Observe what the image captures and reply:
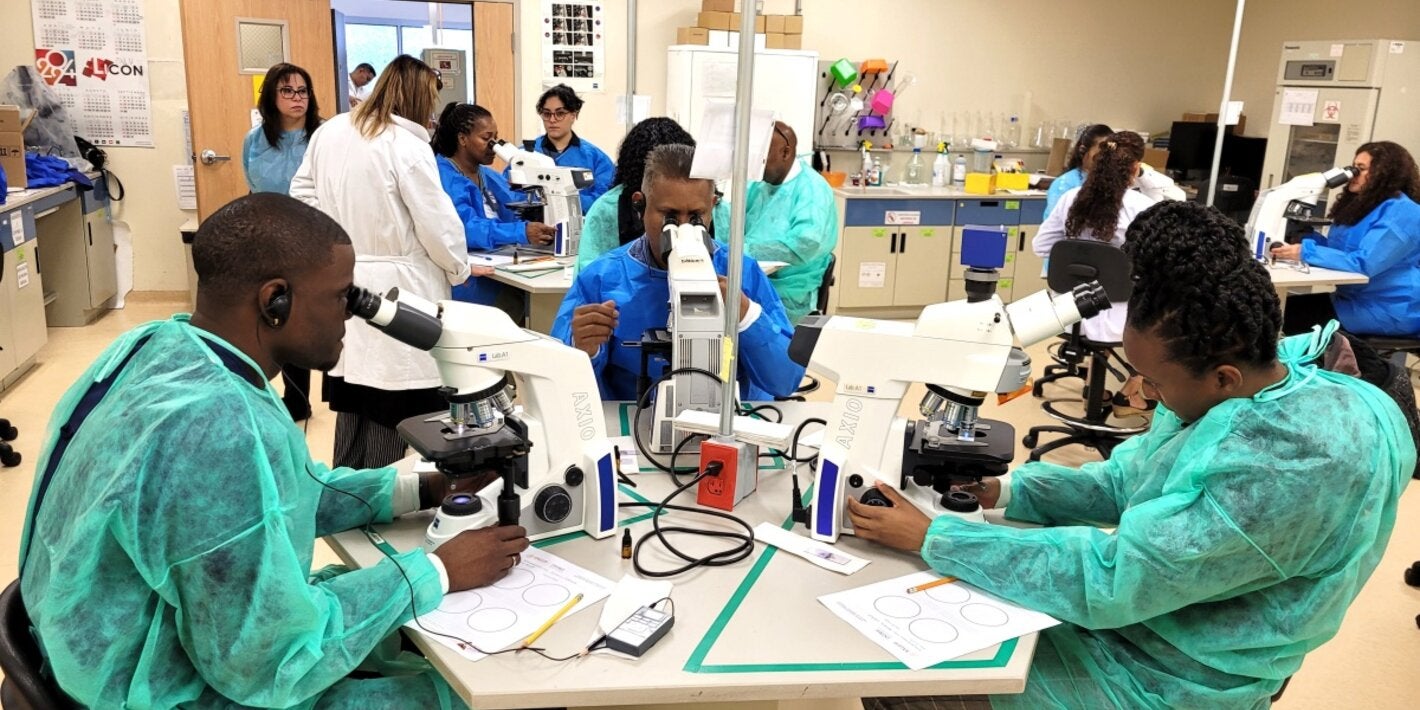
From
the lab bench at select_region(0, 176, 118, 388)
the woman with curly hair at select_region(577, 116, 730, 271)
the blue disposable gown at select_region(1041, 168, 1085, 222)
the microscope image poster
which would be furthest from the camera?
the microscope image poster

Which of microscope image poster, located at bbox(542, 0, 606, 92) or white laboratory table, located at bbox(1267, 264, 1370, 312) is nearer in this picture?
white laboratory table, located at bbox(1267, 264, 1370, 312)

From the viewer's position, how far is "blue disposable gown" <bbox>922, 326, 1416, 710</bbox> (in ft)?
4.23

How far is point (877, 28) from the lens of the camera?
6.45 metres

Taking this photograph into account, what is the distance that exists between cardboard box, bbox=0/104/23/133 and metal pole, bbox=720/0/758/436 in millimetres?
4316

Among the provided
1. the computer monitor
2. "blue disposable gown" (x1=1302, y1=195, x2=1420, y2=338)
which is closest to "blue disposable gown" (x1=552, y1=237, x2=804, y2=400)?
"blue disposable gown" (x1=1302, y1=195, x2=1420, y2=338)

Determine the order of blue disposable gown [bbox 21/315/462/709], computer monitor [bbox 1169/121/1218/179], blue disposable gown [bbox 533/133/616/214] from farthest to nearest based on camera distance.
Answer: computer monitor [bbox 1169/121/1218/179] → blue disposable gown [bbox 533/133/616/214] → blue disposable gown [bbox 21/315/462/709]

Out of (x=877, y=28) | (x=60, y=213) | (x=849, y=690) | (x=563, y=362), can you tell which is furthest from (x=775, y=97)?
(x=849, y=690)

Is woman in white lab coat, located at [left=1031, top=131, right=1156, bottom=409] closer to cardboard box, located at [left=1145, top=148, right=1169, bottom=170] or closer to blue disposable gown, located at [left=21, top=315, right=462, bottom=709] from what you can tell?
cardboard box, located at [left=1145, top=148, right=1169, bottom=170]

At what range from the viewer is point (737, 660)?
1300mm

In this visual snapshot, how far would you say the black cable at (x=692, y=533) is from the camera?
5.08ft

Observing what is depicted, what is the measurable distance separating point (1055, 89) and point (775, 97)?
2300 mm

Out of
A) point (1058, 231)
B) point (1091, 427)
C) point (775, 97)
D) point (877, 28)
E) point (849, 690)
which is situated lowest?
point (1091, 427)

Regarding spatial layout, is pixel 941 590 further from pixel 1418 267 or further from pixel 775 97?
pixel 775 97

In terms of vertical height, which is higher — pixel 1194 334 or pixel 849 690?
pixel 1194 334
